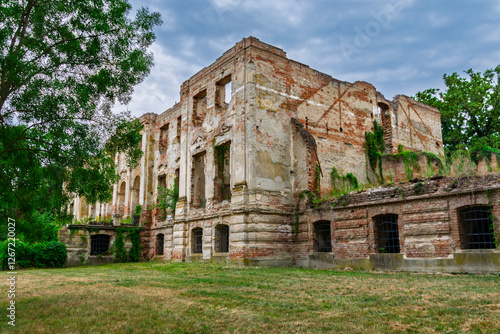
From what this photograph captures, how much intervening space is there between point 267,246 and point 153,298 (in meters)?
9.38

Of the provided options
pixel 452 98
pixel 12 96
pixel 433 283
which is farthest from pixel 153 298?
pixel 452 98

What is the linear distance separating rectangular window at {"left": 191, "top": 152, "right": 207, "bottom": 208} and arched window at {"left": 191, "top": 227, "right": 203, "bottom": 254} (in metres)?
1.29

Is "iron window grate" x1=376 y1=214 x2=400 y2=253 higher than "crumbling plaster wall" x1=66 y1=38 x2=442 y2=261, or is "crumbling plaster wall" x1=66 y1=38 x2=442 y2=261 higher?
"crumbling plaster wall" x1=66 y1=38 x2=442 y2=261

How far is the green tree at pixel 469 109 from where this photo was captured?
2888 cm

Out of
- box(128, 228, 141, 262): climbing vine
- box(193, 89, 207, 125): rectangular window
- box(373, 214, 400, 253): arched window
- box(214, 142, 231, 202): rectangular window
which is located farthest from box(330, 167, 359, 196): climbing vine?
box(128, 228, 141, 262): climbing vine

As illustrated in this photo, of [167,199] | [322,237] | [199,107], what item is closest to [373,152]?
[322,237]

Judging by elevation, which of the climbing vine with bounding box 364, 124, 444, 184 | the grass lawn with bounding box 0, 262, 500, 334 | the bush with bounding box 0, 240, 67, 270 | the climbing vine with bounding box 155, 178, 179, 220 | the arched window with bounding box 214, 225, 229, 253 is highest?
the climbing vine with bounding box 364, 124, 444, 184

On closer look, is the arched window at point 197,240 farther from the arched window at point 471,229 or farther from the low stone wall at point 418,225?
the arched window at point 471,229

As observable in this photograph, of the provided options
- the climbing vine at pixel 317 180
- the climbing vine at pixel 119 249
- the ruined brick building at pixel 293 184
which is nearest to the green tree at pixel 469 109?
the ruined brick building at pixel 293 184

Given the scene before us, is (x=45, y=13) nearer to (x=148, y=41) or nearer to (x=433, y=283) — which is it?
(x=148, y=41)

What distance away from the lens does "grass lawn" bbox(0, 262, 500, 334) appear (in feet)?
15.9

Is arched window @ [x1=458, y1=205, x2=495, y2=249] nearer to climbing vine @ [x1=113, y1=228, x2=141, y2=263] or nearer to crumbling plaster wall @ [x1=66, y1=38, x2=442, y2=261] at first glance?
crumbling plaster wall @ [x1=66, y1=38, x2=442, y2=261]

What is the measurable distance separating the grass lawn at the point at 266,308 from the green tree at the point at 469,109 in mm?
23928

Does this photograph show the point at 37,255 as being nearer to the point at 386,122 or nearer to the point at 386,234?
the point at 386,234
